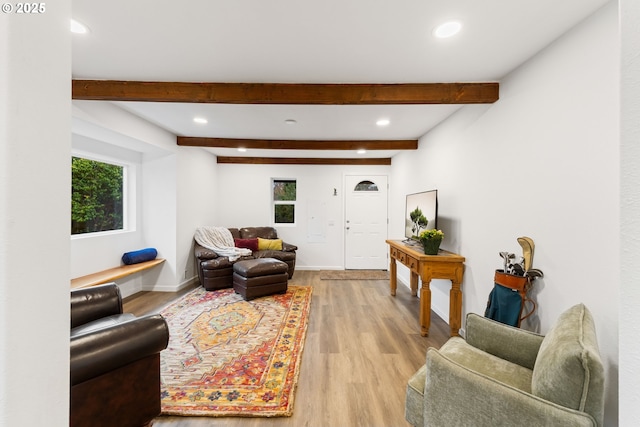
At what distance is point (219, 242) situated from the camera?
476 cm

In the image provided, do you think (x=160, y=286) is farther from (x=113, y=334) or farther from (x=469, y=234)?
(x=469, y=234)

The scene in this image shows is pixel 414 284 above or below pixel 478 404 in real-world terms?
below

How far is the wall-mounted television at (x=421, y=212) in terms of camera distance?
3180mm

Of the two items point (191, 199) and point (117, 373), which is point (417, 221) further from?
point (191, 199)

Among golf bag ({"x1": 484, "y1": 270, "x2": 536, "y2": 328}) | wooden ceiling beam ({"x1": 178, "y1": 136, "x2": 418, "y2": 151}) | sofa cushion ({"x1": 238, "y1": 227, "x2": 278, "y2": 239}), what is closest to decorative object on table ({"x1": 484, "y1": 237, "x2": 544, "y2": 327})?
golf bag ({"x1": 484, "y1": 270, "x2": 536, "y2": 328})

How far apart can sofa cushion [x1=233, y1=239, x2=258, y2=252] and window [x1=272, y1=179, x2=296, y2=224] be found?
2.99 feet

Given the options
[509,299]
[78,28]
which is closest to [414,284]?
[509,299]

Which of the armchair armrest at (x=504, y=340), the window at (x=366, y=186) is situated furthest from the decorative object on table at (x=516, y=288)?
the window at (x=366, y=186)

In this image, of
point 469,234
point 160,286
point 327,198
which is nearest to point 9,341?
point 469,234

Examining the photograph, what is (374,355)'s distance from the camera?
2.42m

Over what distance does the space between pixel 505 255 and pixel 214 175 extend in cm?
512

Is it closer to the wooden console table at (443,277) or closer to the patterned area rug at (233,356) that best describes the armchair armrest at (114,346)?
the patterned area rug at (233,356)

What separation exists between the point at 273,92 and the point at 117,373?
7.57 ft

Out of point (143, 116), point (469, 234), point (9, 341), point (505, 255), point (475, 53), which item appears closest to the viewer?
point (9, 341)
